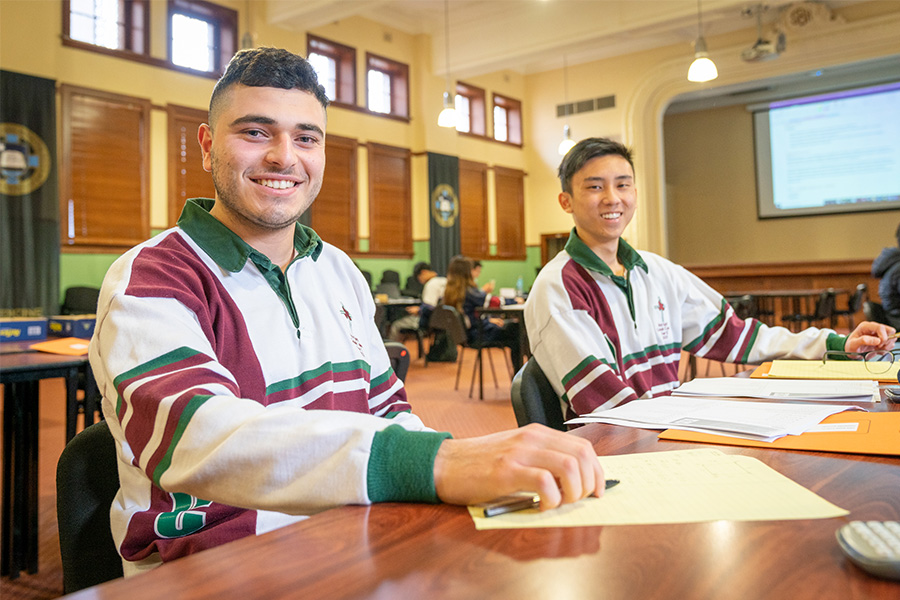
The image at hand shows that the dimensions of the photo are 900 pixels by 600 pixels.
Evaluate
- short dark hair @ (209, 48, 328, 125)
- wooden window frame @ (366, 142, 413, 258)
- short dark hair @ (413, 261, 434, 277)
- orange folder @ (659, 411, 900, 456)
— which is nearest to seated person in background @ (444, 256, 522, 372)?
short dark hair @ (413, 261, 434, 277)

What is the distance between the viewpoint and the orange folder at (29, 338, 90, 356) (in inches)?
91.0

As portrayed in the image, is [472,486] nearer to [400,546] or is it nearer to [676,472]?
[400,546]

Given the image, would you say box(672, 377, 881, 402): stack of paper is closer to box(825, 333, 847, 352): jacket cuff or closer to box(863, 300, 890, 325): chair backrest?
box(825, 333, 847, 352): jacket cuff

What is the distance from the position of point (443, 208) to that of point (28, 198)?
239 inches

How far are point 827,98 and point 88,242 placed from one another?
10.8 metres

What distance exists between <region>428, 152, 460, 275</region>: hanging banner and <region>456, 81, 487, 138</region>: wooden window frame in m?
0.97

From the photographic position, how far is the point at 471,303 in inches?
243

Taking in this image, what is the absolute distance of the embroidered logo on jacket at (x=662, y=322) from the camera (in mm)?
1980

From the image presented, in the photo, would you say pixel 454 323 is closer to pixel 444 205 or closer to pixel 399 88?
pixel 444 205

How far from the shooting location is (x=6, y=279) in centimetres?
651

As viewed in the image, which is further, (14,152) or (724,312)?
(14,152)

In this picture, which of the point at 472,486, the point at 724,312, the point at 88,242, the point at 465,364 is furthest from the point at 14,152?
the point at 472,486

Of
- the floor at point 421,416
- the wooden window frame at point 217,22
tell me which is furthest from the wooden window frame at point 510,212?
the wooden window frame at point 217,22

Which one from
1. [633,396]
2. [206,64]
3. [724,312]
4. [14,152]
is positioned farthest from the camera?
[206,64]
